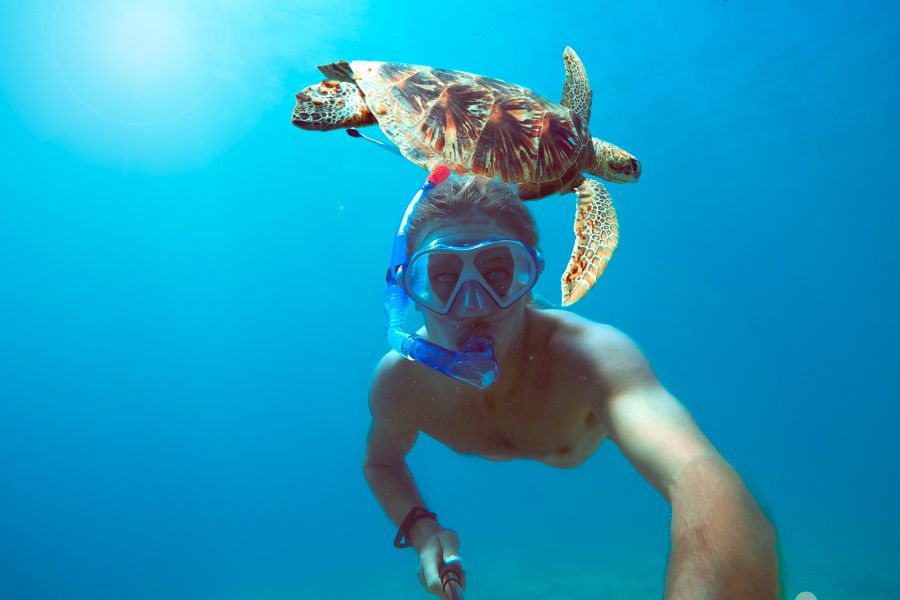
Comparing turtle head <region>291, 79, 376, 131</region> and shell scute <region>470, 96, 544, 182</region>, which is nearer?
shell scute <region>470, 96, 544, 182</region>

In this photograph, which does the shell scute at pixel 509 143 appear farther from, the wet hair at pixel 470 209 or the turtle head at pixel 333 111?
the turtle head at pixel 333 111

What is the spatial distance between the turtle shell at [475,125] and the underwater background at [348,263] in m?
2.38

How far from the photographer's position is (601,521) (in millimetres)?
24297

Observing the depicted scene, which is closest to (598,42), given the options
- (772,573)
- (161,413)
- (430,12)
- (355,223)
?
(430,12)

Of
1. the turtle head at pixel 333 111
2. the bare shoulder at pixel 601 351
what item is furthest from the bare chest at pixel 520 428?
the turtle head at pixel 333 111

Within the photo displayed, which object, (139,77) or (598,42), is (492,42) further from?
(139,77)

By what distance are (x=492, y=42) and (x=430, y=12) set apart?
2440 mm

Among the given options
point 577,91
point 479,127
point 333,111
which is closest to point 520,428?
point 479,127

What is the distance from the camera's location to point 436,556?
230 centimetres

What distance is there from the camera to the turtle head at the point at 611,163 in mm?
4336

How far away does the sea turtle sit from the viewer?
10.6 ft

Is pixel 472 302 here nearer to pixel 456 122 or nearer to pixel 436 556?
pixel 436 556

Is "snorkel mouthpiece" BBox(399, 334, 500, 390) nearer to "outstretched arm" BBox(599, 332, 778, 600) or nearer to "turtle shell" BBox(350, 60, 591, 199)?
"outstretched arm" BBox(599, 332, 778, 600)

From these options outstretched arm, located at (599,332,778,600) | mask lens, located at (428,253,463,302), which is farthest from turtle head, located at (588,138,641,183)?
outstretched arm, located at (599,332,778,600)
